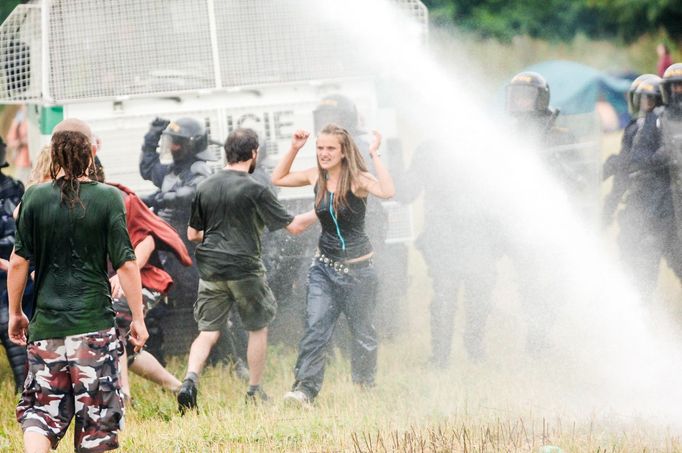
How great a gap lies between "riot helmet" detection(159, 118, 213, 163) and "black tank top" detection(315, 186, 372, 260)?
1.47 m

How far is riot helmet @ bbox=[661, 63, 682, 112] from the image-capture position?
8125mm

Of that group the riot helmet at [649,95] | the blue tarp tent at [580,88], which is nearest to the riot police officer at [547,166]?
the riot helmet at [649,95]

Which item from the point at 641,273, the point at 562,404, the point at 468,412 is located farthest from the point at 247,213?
the point at 641,273

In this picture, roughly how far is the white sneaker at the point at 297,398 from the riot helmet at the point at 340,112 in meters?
2.18

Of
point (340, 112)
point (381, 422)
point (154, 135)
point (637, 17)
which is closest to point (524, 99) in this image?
point (340, 112)

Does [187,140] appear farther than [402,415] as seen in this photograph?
Yes

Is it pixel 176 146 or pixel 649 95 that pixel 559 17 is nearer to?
pixel 649 95

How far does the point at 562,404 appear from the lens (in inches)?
256

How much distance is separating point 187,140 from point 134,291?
10.1 ft

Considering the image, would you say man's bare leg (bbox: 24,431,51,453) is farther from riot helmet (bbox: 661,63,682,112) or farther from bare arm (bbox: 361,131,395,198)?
riot helmet (bbox: 661,63,682,112)

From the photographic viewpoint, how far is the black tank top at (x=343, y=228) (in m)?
6.79

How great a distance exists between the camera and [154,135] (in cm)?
812

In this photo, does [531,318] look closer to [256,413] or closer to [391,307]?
[391,307]

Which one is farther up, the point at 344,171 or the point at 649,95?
the point at 649,95
